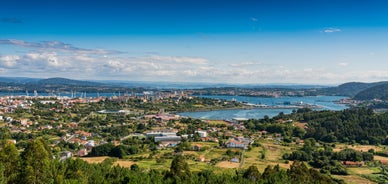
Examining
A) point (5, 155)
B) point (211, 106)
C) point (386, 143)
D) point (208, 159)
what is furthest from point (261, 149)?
point (211, 106)

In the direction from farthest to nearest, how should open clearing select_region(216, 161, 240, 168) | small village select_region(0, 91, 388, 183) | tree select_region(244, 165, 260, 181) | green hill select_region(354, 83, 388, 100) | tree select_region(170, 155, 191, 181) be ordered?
green hill select_region(354, 83, 388, 100) → small village select_region(0, 91, 388, 183) → open clearing select_region(216, 161, 240, 168) → tree select_region(244, 165, 260, 181) → tree select_region(170, 155, 191, 181)

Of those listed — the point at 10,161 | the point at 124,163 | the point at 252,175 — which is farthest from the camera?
the point at 124,163

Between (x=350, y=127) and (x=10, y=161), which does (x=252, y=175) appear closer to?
(x=10, y=161)

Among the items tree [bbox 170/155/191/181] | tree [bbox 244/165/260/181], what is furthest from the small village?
tree [bbox 170/155/191/181]

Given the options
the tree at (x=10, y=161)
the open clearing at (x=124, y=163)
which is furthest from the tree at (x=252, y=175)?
the open clearing at (x=124, y=163)

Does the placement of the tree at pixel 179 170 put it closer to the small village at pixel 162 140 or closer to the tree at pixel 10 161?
the tree at pixel 10 161

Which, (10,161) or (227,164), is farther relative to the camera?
(227,164)

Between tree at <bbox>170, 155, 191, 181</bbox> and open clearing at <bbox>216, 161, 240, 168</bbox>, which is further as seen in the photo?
open clearing at <bbox>216, 161, 240, 168</bbox>

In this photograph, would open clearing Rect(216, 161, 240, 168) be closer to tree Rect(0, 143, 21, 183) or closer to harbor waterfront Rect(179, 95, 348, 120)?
tree Rect(0, 143, 21, 183)

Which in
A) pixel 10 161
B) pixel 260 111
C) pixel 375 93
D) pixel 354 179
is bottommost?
pixel 260 111

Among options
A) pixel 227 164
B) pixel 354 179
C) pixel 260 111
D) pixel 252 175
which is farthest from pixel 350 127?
pixel 260 111

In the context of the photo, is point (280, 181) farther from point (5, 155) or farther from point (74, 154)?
point (74, 154)
